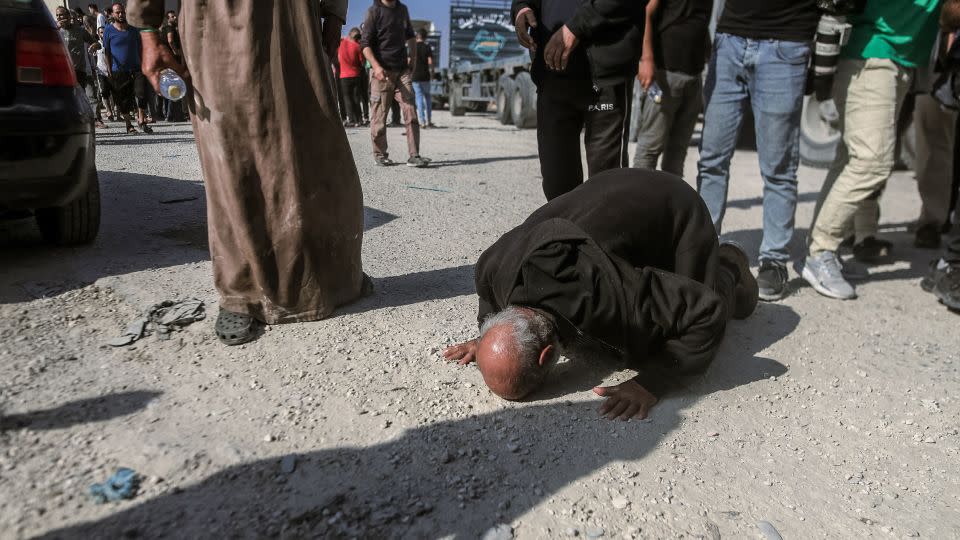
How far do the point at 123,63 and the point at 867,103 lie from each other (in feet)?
33.2

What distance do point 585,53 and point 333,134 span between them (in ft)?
4.22

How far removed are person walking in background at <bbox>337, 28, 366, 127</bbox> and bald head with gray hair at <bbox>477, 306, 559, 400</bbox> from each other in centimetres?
979

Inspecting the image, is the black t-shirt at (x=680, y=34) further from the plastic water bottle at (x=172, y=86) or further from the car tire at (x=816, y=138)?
the car tire at (x=816, y=138)

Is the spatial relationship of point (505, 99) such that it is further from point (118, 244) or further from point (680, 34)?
point (118, 244)

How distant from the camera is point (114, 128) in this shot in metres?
10.4

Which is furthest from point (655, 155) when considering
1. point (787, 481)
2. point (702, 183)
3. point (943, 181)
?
point (787, 481)

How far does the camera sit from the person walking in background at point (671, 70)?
3.67 meters

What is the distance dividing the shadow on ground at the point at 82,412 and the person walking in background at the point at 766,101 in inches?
117

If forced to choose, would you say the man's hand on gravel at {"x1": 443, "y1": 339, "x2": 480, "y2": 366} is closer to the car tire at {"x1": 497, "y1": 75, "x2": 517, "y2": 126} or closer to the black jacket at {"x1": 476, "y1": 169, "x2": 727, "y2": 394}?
the black jacket at {"x1": 476, "y1": 169, "x2": 727, "y2": 394}

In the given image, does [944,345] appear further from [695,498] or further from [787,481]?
[695,498]

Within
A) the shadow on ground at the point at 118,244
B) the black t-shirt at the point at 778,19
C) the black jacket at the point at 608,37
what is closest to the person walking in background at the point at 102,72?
the shadow on ground at the point at 118,244

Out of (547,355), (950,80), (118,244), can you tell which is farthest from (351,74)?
(547,355)

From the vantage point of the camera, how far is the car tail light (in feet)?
8.76

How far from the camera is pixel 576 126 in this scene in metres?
3.14
